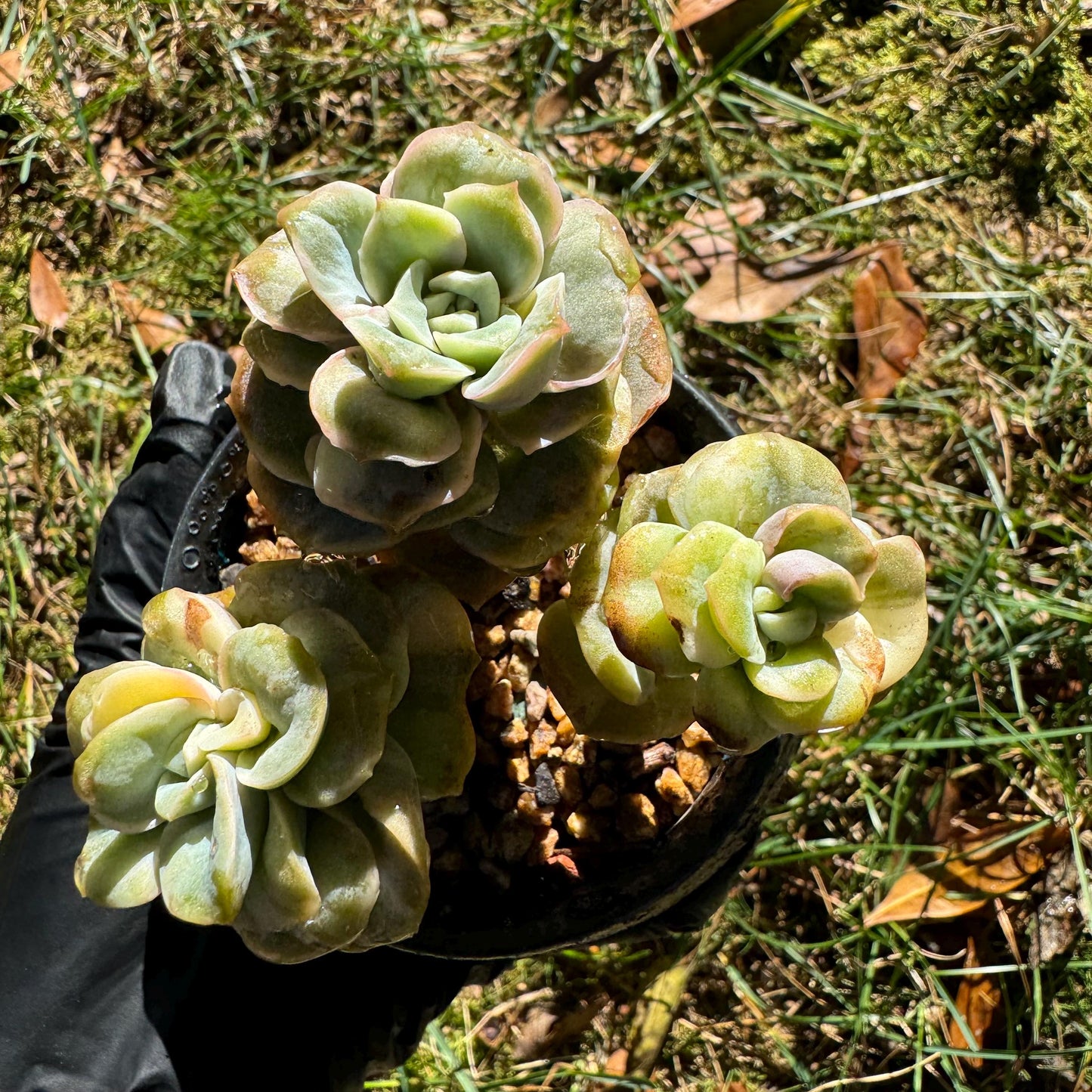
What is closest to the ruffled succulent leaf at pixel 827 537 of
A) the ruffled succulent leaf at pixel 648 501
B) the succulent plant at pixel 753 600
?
the succulent plant at pixel 753 600

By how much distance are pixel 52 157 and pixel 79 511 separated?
491mm

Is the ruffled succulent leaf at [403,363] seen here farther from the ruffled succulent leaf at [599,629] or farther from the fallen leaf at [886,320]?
the fallen leaf at [886,320]

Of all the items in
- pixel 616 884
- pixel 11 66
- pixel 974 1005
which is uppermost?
pixel 11 66

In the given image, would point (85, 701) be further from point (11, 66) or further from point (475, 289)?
point (11, 66)

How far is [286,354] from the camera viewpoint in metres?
0.57

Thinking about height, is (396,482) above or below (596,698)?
above

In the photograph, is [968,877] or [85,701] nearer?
[85,701]

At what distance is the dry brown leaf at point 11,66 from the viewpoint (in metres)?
1.39

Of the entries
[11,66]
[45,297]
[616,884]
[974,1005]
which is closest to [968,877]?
[974,1005]

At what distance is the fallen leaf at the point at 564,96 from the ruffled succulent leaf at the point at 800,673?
107 cm

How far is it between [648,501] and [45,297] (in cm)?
111

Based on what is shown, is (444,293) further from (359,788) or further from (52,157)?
(52,157)

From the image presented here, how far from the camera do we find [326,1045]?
1038 millimetres

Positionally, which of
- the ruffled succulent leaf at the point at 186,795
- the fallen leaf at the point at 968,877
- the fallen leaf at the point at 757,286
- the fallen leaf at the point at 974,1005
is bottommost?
the fallen leaf at the point at 974,1005
